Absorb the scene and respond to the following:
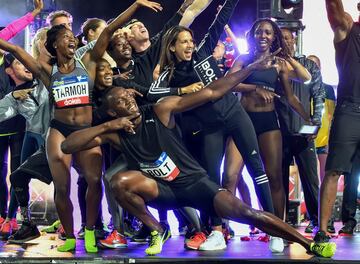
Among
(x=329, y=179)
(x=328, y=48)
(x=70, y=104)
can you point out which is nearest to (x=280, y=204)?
(x=329, y=179)

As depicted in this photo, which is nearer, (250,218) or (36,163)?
(250,218)

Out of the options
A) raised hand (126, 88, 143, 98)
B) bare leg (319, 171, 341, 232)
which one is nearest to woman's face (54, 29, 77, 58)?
raised hand (126, 88, 143, 98)

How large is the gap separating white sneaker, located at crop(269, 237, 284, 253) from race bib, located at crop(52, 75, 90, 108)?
166 centimetres

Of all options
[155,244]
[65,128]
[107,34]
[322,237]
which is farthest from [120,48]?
[322,237]

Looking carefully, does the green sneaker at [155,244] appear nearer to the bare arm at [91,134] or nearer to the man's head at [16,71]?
the bare arm at [91,134]

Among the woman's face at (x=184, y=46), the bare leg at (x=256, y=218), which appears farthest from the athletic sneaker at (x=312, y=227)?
the woman's face at (x=184, y=46)

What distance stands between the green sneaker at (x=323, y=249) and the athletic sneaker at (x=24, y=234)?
2353 mm

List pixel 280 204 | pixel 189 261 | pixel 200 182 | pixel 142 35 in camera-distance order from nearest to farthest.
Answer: pixel 189 261 < pixel 200 182 < pixel 280 204 < pixel 142 35

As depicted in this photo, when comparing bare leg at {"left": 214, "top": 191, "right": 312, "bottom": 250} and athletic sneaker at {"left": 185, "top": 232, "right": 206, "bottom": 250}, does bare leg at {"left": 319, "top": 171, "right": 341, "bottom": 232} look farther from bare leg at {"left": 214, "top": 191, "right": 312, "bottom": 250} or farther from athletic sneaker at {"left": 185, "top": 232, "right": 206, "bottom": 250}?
athletic sneaker at {"left": 185, "top": 232, "right": 206, "bottom": 250}

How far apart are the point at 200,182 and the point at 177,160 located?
0.23 meters

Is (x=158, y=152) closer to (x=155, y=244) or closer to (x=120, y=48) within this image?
(x=155, y=244)

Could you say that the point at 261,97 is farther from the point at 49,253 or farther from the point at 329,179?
the point at 49,253

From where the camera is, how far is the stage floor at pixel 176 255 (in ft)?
14.7

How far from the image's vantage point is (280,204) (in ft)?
17.9
